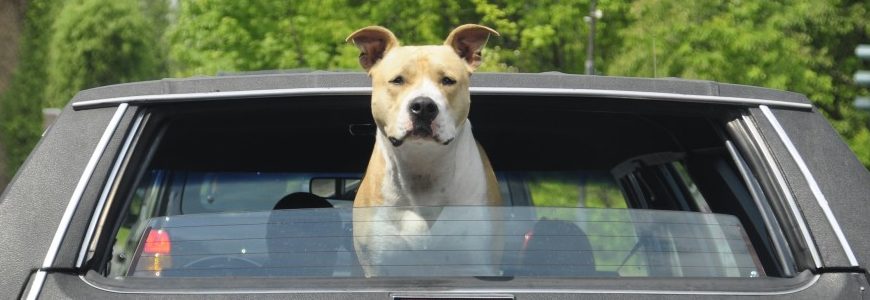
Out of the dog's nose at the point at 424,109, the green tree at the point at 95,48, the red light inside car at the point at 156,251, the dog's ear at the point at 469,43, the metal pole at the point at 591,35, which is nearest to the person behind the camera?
the red light inside car at the point at 156,251

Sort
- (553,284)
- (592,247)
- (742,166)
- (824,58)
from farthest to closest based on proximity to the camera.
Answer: (824,58), (742,166), (592,247), (553,284)

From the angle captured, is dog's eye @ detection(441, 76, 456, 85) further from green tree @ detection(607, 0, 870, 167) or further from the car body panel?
green tree @ detection(607, 0, 870, 167)

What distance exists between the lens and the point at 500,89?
3637 millimetres

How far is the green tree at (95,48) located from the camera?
8038 centimetres

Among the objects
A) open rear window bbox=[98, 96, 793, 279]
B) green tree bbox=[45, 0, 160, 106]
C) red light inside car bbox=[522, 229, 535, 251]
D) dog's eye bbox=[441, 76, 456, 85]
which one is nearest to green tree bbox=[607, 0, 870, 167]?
open rear window bbox=[98, 96, 793, 279]

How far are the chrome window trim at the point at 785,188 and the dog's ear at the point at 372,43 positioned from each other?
1.27 metres

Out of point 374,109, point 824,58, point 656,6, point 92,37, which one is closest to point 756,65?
point 656,6

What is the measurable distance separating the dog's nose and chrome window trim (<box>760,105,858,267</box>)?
45.3 inches

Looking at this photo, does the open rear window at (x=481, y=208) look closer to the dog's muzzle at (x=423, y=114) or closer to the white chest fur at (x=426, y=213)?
the white chest fur at (x=426, y=213)

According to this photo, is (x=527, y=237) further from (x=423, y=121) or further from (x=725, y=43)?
(x=725, y=43)

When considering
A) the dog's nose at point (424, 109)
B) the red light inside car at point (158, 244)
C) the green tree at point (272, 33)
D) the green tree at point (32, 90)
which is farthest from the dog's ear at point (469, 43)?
the green tree at point (32, 90)

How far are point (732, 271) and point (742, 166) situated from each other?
388mm

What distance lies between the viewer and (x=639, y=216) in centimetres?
358

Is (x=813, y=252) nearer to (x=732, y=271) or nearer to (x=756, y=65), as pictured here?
(x=732, y=271)
